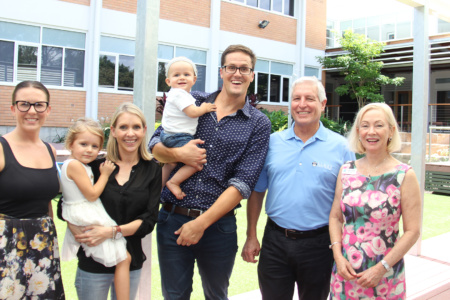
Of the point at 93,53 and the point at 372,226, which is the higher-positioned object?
the point at 93,53

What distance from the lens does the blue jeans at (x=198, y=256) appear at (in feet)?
8.82

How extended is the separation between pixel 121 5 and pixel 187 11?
102 inches

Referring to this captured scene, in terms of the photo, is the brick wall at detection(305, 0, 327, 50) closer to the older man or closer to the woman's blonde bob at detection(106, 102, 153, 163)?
the older man

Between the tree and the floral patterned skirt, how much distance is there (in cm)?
1827

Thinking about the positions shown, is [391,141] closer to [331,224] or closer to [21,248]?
[331,224]

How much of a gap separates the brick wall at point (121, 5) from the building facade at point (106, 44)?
0.03 meters

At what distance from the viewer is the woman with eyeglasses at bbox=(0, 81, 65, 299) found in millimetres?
2109

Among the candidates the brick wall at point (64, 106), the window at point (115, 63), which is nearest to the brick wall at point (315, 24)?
the window at point (115, 63)

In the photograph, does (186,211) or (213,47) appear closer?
(186,211)

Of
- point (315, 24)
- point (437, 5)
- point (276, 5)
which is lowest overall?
point (437, 5)

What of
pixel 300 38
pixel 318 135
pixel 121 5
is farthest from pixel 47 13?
pixel 318 135

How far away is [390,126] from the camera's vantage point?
2.65 m

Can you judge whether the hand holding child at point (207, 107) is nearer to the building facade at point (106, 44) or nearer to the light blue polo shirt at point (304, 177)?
the light blue polo shirt at point (304, 177)

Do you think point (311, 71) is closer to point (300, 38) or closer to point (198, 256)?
point (300, 38)
